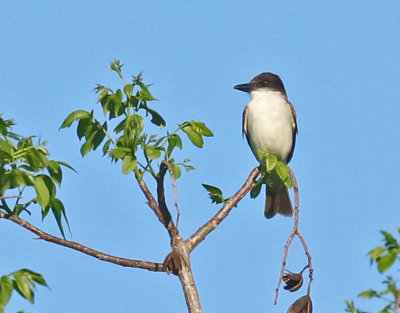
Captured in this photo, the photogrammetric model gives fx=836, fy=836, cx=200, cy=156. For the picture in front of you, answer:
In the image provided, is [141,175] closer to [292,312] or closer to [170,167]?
[170,167]

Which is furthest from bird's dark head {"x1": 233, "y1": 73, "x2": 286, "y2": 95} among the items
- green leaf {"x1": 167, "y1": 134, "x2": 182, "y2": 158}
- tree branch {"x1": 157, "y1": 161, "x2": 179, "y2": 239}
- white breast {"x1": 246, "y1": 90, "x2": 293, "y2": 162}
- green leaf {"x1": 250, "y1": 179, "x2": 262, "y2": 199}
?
tree branch {"x1": 157, "y1": 161, "x2": 179, "y2": 239}

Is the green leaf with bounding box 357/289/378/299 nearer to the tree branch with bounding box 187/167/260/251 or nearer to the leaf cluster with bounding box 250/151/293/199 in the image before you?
the tree branch with bounding box 187/167/260/251

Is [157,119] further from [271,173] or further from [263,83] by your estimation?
[263,83]

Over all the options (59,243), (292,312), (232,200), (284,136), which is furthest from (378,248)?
(284,136)

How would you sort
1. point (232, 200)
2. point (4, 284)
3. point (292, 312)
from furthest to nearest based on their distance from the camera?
1. point (232, 200)
2. point (292, 312)
3. point (4, 284)

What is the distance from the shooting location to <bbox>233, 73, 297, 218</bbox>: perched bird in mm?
9203

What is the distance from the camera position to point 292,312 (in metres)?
3.27

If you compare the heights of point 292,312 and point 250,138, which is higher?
point 250,138

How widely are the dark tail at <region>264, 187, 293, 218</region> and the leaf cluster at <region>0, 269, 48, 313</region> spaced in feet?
21.2

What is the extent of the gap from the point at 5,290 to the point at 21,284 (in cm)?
10

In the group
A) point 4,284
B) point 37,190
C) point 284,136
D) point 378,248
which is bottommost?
point 4,284

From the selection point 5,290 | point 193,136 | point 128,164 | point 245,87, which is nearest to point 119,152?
point 128,164

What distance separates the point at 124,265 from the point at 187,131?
101cm

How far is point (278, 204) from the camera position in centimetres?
909
